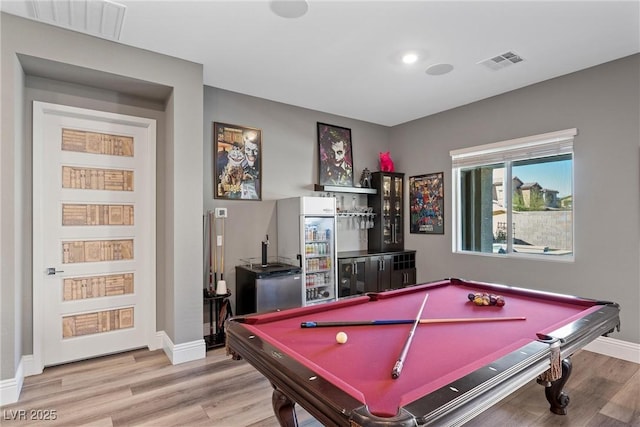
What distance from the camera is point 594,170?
346 cm

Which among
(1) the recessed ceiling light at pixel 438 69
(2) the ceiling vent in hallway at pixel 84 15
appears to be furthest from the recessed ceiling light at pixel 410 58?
(2) the ceiling vent in hallway at pixel 84 15

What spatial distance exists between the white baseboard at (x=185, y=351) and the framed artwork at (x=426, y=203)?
3.56 m

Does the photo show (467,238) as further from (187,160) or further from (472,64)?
(187,160)

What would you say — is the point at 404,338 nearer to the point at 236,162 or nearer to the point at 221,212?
the point at 221,212

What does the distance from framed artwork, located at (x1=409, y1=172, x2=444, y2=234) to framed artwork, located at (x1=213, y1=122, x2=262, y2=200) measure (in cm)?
254

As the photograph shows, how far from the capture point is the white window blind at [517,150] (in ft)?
12.1

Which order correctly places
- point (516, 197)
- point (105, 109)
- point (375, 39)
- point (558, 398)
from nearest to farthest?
point (558, 398) → point (375, 39) → point (105, 109) → point (516, 197)

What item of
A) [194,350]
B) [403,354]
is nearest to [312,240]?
[194,350]

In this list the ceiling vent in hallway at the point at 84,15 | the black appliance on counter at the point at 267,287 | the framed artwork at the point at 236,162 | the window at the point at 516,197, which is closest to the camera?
the ceiling vent in hallway at the point at 84,15

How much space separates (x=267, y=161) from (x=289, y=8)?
215cm

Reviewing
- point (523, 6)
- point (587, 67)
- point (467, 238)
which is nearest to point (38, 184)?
point (523, 6)

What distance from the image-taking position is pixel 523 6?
2.48 m

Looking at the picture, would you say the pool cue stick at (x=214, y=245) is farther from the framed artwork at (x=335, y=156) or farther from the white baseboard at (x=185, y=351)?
the framed artwork at (x=335, y=156)

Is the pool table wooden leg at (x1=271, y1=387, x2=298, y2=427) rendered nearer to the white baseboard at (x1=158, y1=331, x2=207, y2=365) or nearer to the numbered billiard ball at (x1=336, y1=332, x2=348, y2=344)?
the numbered billiard ball at (x1=336, y1=332, x2=348, y2=344)
